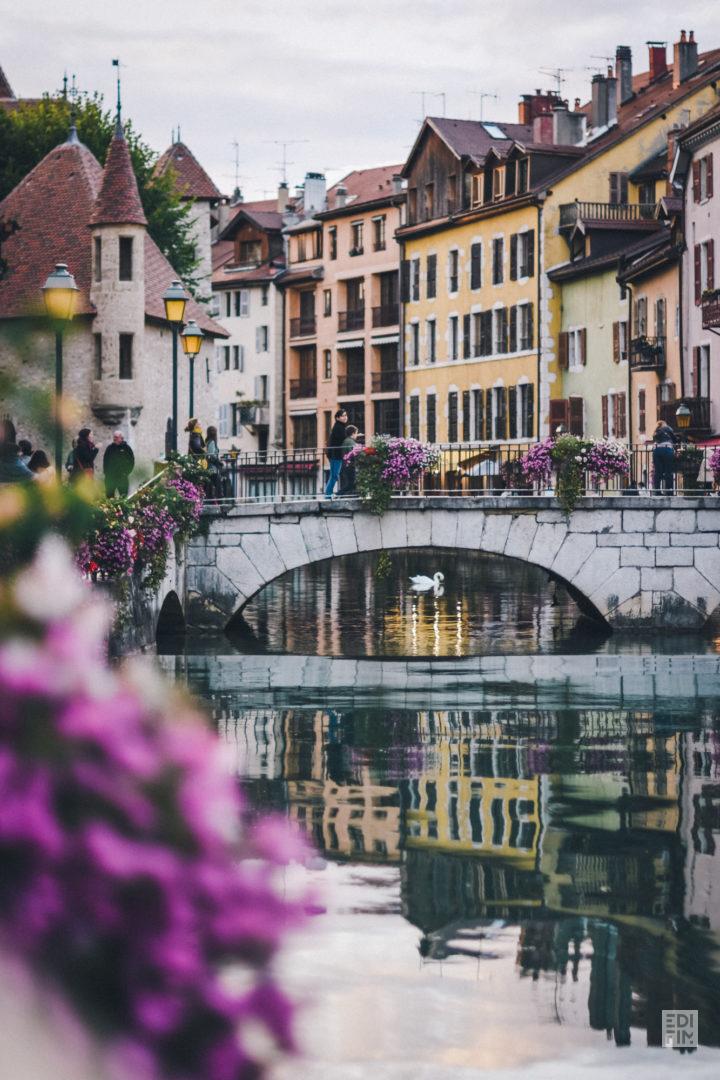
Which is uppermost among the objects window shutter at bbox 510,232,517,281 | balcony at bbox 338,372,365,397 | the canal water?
window shutter at bbox 510,232,517,281

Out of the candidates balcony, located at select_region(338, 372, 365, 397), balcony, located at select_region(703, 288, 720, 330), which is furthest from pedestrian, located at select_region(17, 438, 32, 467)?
balcony, located at select_region(338, 372, 365, 397)

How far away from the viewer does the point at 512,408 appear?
62656 mm

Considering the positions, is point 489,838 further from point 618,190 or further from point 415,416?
point 415,416

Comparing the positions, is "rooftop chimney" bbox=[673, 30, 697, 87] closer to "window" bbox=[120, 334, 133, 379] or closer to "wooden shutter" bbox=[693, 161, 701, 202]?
"wooden shutter" bbox=[693, 161, 701, 202]

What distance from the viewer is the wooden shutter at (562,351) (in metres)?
60.0

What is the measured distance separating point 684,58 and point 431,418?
16.1m

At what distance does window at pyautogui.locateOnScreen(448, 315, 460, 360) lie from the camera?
67.7 m

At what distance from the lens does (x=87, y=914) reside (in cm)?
210

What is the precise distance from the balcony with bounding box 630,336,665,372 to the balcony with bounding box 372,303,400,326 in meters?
26.4

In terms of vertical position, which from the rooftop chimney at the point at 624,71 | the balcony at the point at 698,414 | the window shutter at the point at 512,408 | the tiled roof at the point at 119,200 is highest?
the rooftop chimney at the point at 624,71

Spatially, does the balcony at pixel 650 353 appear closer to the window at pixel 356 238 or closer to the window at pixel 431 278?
the window at pixel 431 278

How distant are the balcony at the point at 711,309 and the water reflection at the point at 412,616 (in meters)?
6.56

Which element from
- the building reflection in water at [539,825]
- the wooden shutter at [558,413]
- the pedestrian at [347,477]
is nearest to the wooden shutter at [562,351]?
the wooden shutter at [558,413]

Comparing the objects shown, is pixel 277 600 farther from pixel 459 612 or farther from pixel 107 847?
pixel 107 847
